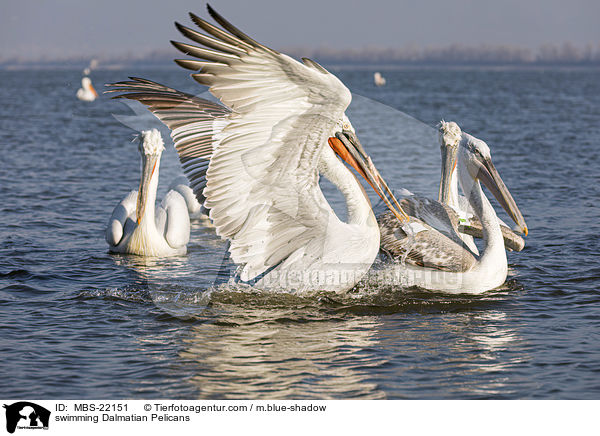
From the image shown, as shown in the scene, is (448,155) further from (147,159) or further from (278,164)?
(147,159)

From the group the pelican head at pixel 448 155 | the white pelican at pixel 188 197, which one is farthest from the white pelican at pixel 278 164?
the white pelican at pixel 188 197

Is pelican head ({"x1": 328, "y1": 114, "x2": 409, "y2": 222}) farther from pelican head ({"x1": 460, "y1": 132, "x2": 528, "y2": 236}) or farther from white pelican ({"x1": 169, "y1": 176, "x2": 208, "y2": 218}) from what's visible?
white pelican ({"x1": 169, "y1": 176, "x2": 208, "y2": 218})

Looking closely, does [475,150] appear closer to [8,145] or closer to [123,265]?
[123,265]

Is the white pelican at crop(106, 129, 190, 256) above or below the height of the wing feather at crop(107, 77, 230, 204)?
below

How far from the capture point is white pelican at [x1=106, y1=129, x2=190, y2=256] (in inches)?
304

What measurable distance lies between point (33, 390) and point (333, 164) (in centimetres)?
260

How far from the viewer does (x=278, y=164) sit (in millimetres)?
5312

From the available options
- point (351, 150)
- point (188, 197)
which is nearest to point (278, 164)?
point (351, 150)

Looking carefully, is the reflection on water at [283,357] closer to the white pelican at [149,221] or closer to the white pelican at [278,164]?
the white pelican at [278,164]

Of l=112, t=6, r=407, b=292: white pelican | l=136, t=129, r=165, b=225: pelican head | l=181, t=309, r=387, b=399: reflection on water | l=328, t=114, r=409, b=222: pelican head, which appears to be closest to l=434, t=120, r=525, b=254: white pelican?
l=112, t=6, r=407, b=292: white pelican

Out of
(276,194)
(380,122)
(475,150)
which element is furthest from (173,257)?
(380,122)

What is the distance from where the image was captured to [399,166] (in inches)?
471

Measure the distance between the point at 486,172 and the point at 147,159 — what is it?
3.44m
